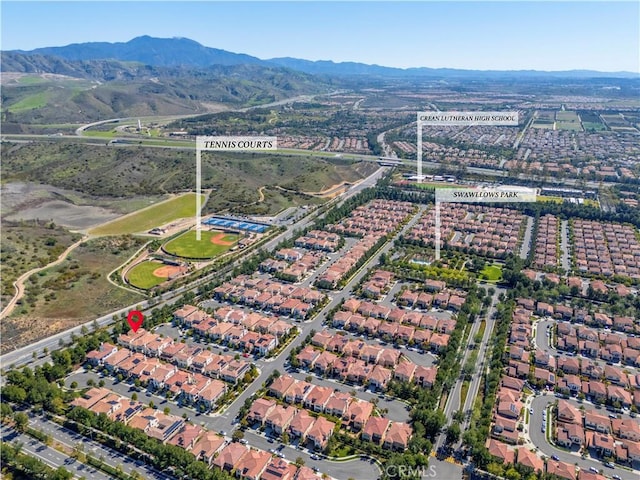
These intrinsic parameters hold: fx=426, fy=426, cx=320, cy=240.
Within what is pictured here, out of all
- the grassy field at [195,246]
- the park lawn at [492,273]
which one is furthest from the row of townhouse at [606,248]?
the grassy field at [195,246]

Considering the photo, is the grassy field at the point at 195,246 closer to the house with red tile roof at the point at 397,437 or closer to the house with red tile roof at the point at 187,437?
the house with red tile roof at the point at 187,437

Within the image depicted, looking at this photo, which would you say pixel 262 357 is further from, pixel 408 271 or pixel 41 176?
pixel 41 176

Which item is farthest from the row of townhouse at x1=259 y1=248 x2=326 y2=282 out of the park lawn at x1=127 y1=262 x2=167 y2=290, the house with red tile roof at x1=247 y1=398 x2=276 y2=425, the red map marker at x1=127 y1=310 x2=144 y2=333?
the house with red tile roof at x1=247 y1=398 x2=276 y2=425

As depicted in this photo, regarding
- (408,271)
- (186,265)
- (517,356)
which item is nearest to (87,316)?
(186,265)

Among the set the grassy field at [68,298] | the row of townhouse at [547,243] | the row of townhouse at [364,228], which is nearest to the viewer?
the grassy field at [68,298]

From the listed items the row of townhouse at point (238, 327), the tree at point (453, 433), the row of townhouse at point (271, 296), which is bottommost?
the tree at point (453, 433)

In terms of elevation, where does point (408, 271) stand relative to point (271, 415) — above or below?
above
